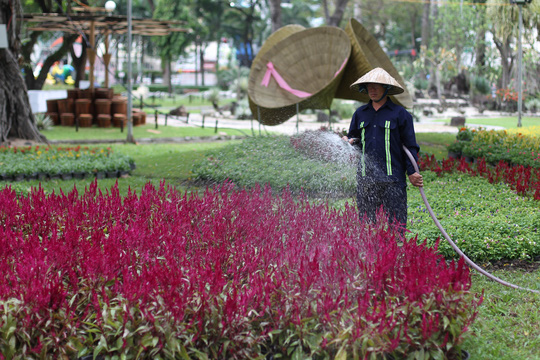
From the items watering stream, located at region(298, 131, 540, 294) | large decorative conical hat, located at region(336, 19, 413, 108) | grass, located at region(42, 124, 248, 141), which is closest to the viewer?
watering stream, located at region(298, 131, 540, 294)

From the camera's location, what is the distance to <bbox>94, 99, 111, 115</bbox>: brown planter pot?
21.3 metres

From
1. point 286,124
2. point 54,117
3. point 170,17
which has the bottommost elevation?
point 286,124

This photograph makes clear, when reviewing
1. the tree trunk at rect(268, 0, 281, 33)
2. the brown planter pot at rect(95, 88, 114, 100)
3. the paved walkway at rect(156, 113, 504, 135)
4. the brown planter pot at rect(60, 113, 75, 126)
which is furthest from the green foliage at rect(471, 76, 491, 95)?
the brown planter pot at rect(60, 113, 75, 126)

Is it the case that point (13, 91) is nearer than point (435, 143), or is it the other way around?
point (13, 91)

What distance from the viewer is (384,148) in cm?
530

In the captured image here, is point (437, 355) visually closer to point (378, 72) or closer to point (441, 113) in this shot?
point (378, 72)

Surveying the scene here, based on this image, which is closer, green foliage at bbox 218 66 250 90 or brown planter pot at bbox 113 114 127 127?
brown planter pot at bbox 113 114 127 127

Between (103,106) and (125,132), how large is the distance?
1.99 m

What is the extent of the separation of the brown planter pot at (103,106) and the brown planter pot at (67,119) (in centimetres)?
90

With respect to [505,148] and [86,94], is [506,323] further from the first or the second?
[86,94]

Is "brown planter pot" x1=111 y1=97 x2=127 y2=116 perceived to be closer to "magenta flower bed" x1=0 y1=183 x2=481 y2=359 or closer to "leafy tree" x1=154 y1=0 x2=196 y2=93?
"magenta flower bed" x1=0 y1=183 x2=481 y2=359

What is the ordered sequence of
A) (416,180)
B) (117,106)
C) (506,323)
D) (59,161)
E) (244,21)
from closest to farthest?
(506,323), (416,180), (59,161), (117,106), (244,21)

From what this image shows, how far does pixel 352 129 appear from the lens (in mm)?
5602

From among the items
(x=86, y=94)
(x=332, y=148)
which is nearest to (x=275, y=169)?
(x=332, y=148)
